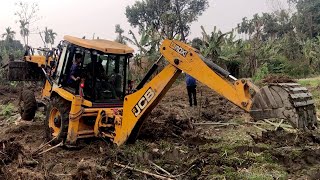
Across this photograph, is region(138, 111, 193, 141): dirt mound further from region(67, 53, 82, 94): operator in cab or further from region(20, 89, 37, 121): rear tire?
region(20, 89, 37, 121): rear tire

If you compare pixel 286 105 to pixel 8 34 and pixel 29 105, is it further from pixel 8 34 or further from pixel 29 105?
pixel 8 34

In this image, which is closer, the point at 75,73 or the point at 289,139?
the point at 289,139

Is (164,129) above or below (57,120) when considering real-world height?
below

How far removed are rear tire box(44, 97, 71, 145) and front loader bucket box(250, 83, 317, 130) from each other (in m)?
3.94

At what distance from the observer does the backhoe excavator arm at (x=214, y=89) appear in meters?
5.62

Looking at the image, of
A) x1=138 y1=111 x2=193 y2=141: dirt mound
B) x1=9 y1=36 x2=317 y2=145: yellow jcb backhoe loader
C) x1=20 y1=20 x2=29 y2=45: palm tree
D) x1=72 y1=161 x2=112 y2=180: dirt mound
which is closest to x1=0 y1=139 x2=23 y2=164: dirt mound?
x1=9 y1=36 x2=317 y2=145: yellow jcb backhoe loader

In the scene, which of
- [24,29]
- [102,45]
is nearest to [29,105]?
[102,45]

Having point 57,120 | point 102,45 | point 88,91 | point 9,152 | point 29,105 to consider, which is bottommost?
point 9,152

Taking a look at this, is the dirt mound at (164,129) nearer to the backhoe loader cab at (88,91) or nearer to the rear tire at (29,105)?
the backhoe loader cab at (88,91)

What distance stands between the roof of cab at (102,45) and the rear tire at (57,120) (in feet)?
4.18

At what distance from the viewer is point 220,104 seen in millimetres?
14328

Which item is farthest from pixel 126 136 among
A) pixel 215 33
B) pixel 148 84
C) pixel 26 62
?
pixel 215 33

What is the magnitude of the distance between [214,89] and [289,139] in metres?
1.92

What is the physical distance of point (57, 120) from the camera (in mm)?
8453
